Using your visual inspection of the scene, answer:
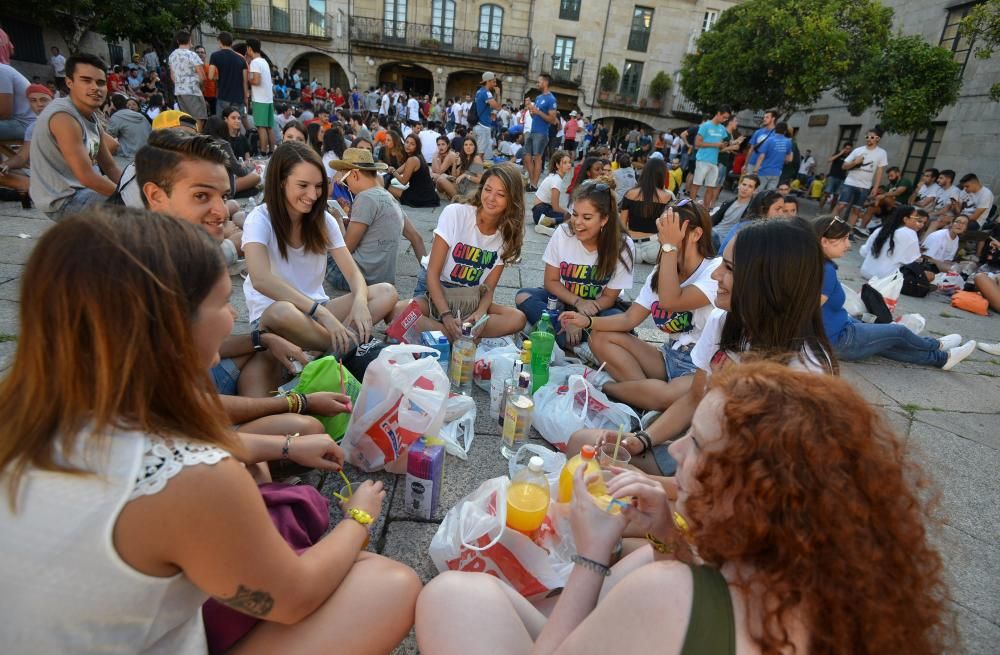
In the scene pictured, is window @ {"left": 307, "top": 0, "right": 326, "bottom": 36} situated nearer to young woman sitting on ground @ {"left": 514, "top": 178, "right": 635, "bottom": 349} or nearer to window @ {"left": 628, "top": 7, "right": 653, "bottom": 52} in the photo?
window @ {"left": 628, "top": 7, "right": 653, "bottom": 52}

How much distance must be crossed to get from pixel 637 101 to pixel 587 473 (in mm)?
31781

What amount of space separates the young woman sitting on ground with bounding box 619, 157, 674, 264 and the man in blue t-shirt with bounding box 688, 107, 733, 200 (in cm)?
406

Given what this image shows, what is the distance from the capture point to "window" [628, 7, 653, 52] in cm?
2767

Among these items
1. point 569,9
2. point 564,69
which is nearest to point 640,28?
point 569,9

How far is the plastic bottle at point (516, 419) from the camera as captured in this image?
8.61ft

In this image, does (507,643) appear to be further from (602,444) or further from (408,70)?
(408,70)

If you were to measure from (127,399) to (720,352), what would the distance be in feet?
7.83

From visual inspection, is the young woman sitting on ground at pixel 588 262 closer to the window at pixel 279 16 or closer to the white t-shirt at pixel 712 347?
the white t-shirt at pixel 712 347

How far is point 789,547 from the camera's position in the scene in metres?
0.93

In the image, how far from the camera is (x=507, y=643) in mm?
1331

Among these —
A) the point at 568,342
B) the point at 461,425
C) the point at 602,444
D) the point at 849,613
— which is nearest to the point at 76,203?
the point at 461,425

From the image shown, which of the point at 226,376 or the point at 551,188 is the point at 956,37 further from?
the point at 226,376

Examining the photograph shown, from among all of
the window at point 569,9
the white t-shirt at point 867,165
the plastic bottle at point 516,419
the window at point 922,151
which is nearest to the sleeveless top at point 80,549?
the plastic bottle at point 516,419

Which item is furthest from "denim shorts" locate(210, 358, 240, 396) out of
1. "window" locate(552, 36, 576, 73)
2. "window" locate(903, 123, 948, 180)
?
"window" locate(552, 36, 576, 73)
